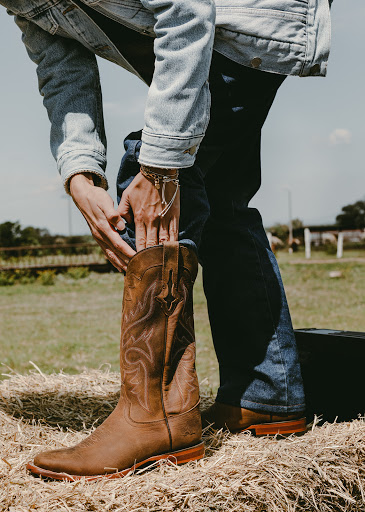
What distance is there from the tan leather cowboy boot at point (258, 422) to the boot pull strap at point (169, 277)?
45 centimetres

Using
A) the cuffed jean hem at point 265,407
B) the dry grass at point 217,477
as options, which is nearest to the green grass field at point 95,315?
the dry grass at point 217,477

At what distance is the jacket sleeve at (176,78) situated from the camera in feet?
3.87

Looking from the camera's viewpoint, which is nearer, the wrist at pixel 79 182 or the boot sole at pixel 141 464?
the boot sole at pixel 141 464

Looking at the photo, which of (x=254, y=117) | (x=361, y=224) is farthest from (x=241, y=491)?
(x=361, y=224)

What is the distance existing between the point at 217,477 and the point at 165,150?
0.73 meters

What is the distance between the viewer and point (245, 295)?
1657mm

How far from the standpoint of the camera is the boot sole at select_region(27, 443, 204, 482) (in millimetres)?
1287

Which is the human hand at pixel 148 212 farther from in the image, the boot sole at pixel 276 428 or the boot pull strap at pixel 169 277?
the boot sole at pixel 276 428

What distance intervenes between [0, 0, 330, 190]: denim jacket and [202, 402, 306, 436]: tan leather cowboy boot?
0.75 m

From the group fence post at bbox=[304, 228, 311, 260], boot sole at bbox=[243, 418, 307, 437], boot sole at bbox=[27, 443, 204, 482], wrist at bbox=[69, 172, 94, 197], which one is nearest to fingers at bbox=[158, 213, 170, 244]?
wrist at bbox=[69, 172, 94, 197]

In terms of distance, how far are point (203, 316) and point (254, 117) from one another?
17.2 feet

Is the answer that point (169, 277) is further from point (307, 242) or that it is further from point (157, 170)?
point (307, 242)

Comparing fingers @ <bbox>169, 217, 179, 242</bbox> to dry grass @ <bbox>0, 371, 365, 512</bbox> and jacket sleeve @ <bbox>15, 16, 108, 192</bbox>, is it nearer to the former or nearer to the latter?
jacket sleeve @ <bbox>15, 16, 108, 192</bbox>

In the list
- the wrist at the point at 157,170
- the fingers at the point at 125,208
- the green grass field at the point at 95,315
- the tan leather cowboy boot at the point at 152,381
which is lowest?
the green grass field at the point at 95,315
